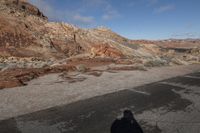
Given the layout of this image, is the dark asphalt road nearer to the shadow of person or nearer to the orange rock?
the shadow of person

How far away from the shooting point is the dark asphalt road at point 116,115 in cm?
520

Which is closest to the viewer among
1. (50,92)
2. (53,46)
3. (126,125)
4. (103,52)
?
(126,125)

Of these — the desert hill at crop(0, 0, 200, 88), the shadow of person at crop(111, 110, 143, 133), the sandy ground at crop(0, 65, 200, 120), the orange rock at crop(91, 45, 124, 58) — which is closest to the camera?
the shadow of person at crop(111, 110, 143, 133)

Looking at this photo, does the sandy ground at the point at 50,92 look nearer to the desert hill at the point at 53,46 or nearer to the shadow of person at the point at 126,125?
the shadow of person at the point at 126,125

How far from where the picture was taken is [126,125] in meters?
5.36

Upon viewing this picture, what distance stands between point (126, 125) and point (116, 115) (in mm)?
722

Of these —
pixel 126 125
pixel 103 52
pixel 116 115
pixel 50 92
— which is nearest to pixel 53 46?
pixel 103 52

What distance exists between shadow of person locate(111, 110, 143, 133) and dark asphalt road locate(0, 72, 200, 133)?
0.13 metres

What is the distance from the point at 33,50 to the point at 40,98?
54.9 ft

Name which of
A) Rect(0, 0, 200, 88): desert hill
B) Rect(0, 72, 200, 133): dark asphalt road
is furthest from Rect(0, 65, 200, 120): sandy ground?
Rect(0, 0, 200, 88): desert hill

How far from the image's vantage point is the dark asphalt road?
17.1 feet

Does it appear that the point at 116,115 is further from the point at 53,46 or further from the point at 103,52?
the point at 53,46

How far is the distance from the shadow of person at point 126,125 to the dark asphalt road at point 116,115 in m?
0.13

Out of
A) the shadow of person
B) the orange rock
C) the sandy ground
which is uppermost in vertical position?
the orange rock
